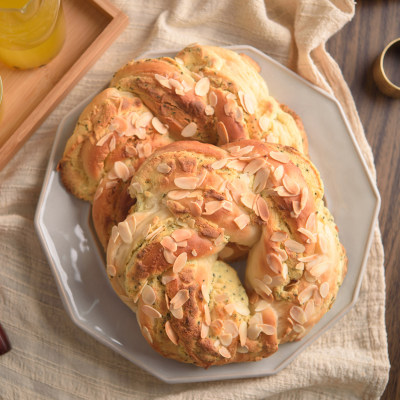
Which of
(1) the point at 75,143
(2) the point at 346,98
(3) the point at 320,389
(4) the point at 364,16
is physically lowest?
(3) the point at 320,389

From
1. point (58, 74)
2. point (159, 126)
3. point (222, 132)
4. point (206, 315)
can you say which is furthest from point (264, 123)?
point (58, 74)

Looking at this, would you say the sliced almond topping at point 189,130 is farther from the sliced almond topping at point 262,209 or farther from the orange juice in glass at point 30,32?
the orange juice in glass at point 30,32

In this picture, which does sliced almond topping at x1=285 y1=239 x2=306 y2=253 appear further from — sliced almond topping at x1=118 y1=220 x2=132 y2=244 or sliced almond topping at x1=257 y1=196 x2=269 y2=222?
sliced almond topping at x1=118 y1=220 x2=132 y2=244

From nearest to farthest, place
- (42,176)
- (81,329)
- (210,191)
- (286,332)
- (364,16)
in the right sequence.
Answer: (210,191)
(286,332)
(81,329)
(42,176)
(364,16)

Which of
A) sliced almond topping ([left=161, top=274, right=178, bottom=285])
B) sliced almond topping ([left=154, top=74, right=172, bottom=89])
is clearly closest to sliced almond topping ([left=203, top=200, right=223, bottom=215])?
sliced almond topping ([left=161, top=274, right=178, bottom=285])

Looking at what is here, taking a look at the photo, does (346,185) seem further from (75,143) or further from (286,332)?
(75,143)

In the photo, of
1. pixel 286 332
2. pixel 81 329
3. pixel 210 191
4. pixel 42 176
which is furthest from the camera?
pixel 42 176

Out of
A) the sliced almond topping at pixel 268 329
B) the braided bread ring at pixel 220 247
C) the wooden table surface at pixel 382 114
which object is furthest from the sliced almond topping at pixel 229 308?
the wooden table surface at pixel 382 114

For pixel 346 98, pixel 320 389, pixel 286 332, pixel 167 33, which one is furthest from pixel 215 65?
pixel 320 389
